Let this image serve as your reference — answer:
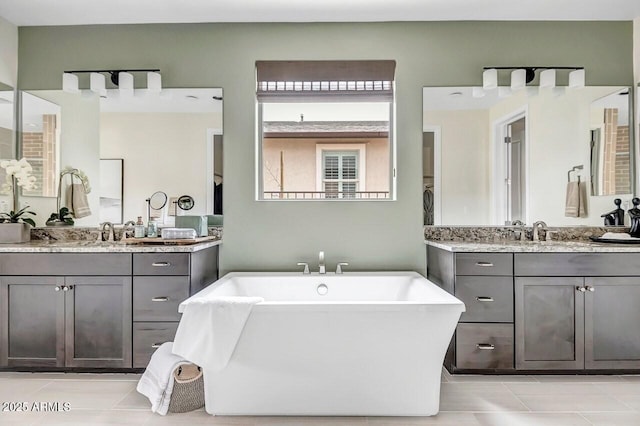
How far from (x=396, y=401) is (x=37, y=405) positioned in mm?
1938

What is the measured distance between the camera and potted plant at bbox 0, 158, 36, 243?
9.39 ft

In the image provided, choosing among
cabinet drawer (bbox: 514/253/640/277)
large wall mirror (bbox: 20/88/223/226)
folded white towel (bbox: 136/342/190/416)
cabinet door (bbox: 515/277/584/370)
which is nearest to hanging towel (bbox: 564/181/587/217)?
cabinet drawer (bbox: 514/253/640/277)

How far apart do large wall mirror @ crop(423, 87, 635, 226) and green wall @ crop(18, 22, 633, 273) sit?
0.45ft

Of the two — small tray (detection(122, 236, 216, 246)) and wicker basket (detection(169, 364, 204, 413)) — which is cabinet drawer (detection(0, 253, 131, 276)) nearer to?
small tray (detection(122, 236, 216, 246))

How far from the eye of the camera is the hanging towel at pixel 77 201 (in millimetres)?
3109

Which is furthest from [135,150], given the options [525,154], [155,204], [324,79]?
[525,154]

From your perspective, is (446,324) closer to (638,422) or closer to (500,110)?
(638,422)

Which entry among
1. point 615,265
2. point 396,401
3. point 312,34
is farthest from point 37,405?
point 615,265

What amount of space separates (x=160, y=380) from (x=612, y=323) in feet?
8.87

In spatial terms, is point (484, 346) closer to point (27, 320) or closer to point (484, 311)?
point (484, 311)

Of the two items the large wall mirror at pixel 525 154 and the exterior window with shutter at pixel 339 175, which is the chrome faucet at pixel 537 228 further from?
the exterior window with shutter at pixel 339 175

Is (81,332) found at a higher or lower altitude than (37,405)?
higher

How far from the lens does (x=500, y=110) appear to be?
3.06m

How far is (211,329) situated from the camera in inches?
77.3
